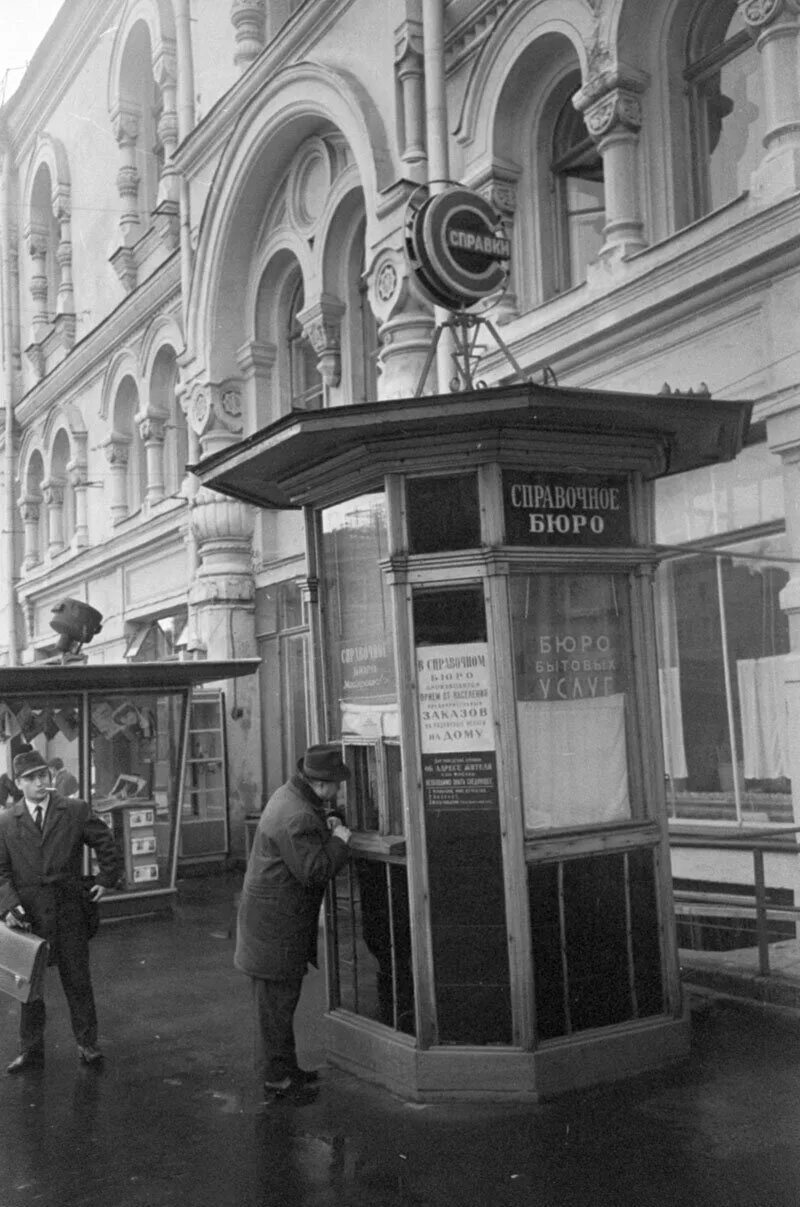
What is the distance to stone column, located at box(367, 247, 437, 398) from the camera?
11281 millimetres

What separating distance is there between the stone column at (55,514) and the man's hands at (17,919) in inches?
702

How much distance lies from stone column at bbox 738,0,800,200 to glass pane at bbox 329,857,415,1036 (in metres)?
5.16

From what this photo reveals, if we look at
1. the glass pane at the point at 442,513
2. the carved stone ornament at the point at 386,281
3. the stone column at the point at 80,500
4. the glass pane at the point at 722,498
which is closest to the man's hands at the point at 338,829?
the glass pane at the point at 442,513

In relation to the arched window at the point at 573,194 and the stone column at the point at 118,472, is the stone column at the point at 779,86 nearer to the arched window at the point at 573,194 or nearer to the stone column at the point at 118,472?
the arched window at the point at 573,194

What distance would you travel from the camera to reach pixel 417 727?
5.81 metres

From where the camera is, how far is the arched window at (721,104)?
894cm

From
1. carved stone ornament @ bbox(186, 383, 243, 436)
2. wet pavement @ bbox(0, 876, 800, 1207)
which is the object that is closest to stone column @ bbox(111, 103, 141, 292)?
carved stone ornament @ bbox(186, 383, 243, 436)

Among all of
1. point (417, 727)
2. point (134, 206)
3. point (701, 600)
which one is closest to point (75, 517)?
point (134, 206)

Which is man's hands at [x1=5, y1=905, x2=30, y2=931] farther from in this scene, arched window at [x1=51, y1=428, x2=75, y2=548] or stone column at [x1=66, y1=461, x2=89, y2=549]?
arched window at [x1=51, y1=428, x2=75, y2=548]

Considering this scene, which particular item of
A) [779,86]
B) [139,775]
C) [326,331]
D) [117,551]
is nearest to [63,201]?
[117,551]

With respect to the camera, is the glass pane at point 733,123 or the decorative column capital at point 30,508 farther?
the decorative column capital at point 30,508

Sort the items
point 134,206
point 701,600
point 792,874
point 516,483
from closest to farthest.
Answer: point 516,483
point 792,874
point 701,600
point 134,206

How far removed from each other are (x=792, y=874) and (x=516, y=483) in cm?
387

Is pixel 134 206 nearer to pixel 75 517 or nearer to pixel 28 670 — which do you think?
pixel 75 517
